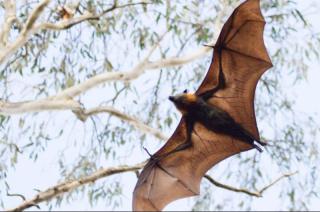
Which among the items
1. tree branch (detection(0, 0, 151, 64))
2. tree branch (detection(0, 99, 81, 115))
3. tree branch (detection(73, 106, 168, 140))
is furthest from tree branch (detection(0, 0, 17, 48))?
tree branch (detection(73, 106, 168, 140))

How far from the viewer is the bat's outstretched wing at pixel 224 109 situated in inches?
239

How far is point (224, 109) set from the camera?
6.13 meters

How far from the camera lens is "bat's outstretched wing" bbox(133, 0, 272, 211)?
607 cm

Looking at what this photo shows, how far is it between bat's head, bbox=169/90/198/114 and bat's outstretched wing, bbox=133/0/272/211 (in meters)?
0.29

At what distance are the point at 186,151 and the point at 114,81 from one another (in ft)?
5.37

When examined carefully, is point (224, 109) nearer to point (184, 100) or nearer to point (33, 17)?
point (184, 100)

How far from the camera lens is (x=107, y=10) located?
26.9 feet

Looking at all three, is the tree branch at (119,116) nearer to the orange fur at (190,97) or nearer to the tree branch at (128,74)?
the tree branch at (128,74)

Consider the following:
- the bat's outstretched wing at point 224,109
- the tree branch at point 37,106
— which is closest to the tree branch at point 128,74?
the tree branch at point 37,106

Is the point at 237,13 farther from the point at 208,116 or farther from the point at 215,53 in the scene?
the point at 208,116

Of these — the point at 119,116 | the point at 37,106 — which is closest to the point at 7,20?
the point at 37,106

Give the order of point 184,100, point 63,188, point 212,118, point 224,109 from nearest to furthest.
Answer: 1. point 184,100
2. point 212,118
3. point 224,109
4. point 63,188

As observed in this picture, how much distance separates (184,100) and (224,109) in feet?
1.51

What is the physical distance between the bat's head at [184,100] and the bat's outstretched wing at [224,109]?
0.29 m
